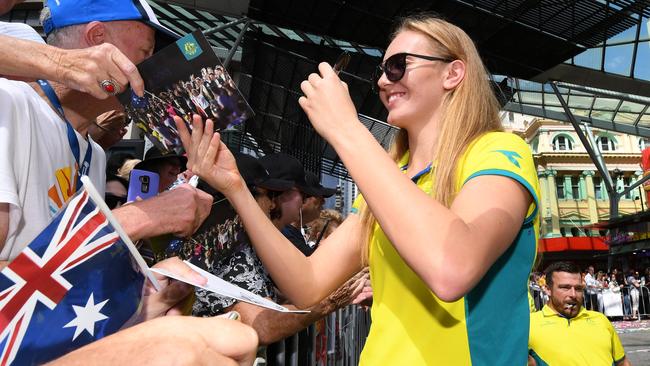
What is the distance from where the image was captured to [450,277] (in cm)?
134

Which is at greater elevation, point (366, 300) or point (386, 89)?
point (386, 89)

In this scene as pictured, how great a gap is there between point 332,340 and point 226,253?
89.1 inches

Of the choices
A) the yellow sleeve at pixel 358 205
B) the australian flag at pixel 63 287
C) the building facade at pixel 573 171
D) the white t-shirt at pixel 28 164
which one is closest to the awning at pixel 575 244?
the building facade at pixel 573 171

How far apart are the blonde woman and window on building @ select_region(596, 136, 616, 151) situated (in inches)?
2332

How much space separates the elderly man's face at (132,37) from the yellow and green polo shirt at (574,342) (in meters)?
4.52

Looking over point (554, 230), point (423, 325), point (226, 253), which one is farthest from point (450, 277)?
point (554, 230)

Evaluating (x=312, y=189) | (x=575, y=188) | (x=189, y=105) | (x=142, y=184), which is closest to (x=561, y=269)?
(x=312, y=189)

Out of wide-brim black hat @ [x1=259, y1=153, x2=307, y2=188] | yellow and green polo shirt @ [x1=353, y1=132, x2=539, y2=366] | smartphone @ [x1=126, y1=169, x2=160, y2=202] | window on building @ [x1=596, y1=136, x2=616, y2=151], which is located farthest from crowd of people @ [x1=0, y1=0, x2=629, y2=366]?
window on building @ [x1=596, y1=136, x2=616, y2=151]

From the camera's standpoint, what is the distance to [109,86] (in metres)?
1.34

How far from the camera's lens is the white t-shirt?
4.13 feet

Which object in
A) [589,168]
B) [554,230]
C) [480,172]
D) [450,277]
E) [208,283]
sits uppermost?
[480,172]

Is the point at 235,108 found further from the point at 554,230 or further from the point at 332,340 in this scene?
the point at 554,230

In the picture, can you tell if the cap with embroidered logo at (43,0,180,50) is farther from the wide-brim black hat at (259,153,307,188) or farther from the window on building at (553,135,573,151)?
the window on building at (553,135,573,151)

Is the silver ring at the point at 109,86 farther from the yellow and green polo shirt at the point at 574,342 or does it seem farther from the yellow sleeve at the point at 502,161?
the yellow and green polo shirt at the point at 574,342
